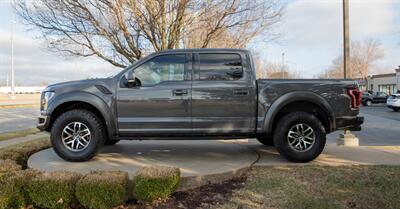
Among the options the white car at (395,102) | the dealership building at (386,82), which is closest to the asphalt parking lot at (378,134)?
the white car at (395,102)

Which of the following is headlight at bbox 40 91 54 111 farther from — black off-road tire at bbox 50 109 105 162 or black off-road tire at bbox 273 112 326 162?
black off-road tire at bbox 273 112 326 162

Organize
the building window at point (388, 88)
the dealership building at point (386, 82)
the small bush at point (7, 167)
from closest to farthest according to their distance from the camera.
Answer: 1. the small bush at point (7, 167)
2. the dealership building at point (386, 82)
3. the building window at point (388, 88)

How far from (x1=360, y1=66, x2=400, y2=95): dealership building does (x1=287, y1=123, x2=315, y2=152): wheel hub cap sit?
5349cm

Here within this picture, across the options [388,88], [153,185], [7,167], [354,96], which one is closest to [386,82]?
[388,88]

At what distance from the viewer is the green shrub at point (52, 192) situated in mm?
5105

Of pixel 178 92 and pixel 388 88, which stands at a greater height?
pixel 388 88

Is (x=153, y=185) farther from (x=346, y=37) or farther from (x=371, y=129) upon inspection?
(x=371, y=129)

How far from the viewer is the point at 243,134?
22.5 feet

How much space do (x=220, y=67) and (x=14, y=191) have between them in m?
3.68

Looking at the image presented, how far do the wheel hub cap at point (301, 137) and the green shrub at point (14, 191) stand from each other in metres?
4.07

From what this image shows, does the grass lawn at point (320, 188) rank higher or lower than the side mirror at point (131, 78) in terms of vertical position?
lower

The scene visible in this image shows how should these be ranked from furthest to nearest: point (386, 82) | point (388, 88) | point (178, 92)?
point (386, 82) < point (388, 88) < point (178, 92)

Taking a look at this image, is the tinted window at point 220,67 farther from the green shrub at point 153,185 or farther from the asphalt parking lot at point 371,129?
the asphalt parking lot at point 371,129

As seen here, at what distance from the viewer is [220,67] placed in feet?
22.7
